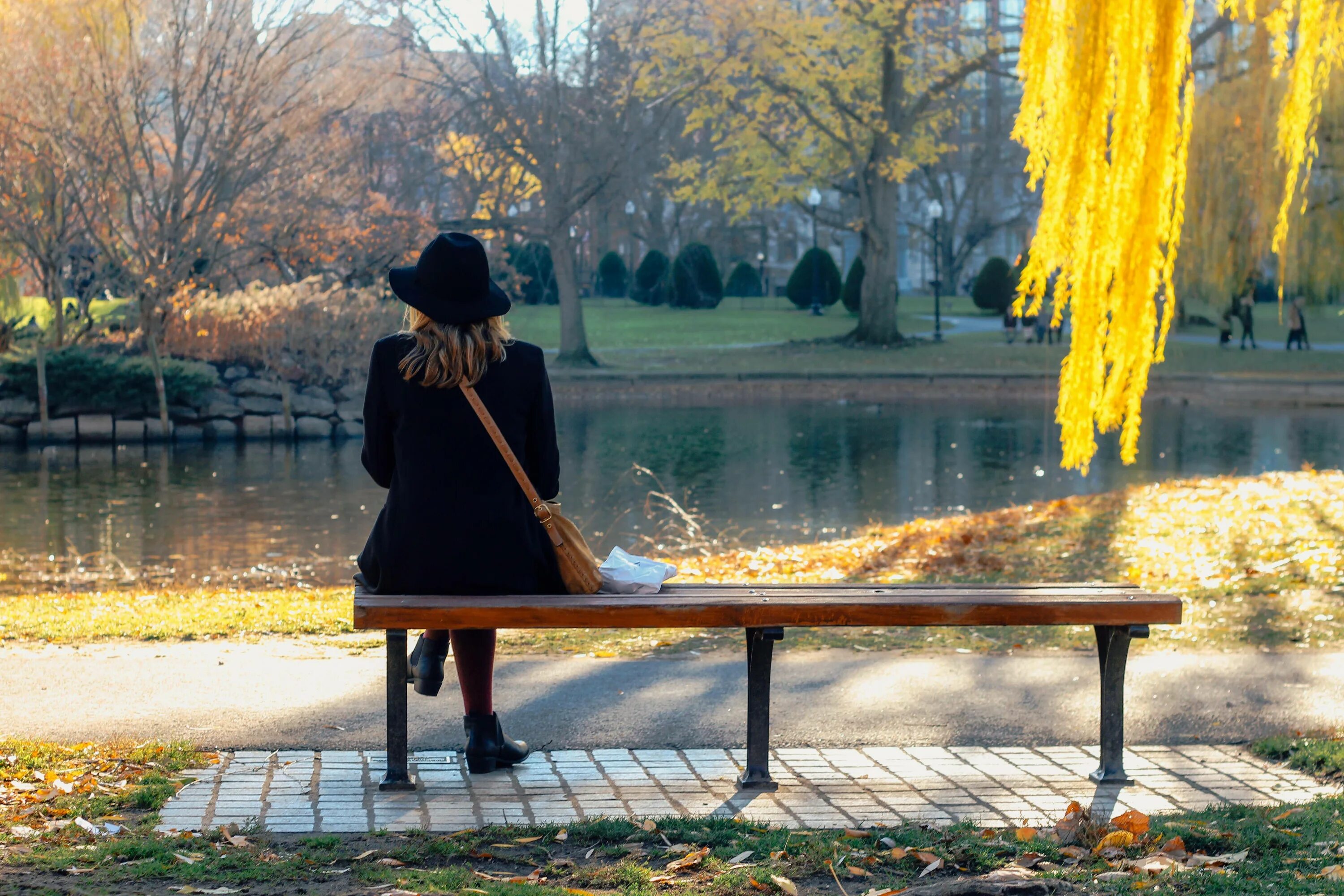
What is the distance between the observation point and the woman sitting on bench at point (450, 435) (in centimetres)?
501

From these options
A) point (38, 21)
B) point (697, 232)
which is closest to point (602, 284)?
point (697, 232)

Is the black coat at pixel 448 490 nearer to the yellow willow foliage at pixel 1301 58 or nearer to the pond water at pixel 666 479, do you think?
the yellow willow foliage at pixel 1301 58

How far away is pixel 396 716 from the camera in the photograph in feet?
16.5

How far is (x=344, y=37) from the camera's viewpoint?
30.5 metres

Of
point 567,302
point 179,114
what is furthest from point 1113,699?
point 567,302

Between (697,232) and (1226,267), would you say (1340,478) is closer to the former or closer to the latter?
(1226,267)

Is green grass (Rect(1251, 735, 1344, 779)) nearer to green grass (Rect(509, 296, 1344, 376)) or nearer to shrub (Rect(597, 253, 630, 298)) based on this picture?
green grass (Rect(509, 296, 1344, 376))

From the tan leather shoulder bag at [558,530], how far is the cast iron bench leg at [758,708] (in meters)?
0.60

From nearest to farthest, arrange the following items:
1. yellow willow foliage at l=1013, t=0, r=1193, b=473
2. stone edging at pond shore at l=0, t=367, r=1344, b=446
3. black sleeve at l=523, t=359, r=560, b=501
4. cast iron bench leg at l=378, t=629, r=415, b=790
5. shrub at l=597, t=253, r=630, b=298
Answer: cast iron bench leg at l=378, t=629, r=415, b=790, black sleeve at l=523, t=359, r=560, b=501, yellow willow foliage at l=1013, t=0, r=1193, b=473, stone edging at pond shore at l=0, t=367, r=1344, b=446, shrub at l=597, t=253, r=630, b=298

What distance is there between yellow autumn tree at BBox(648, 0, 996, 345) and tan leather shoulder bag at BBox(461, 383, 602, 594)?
3271 cm

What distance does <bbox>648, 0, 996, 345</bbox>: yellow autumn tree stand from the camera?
36.7 meters

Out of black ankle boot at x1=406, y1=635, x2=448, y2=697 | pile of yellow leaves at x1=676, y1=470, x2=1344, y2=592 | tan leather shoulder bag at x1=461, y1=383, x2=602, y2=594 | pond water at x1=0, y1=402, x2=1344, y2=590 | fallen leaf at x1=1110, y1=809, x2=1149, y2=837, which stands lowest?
pond water at x1=0, y1=402, x2=1344, y2=590

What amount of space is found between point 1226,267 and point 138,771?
28.7 metres

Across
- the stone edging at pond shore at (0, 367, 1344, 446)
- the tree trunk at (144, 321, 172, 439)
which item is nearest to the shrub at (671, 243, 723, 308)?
the stone edging at pond shore at (0, 367, 1344, 446)
